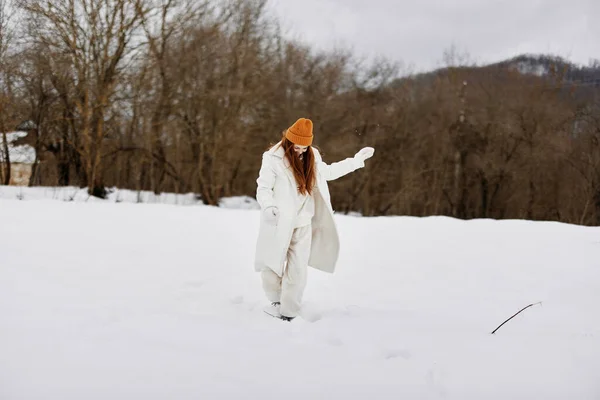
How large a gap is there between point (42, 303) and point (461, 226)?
731cm

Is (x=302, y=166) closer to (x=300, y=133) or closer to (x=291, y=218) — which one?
(x=300, y=133)

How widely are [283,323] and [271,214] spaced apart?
88cm

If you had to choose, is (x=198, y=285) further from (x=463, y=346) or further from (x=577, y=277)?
(x=577, y=277)

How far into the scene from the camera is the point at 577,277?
200 inches

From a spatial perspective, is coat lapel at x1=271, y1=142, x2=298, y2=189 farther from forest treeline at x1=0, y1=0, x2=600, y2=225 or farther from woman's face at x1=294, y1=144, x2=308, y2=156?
forest treeline at x1=0, y1=0, x2=600, y2=225

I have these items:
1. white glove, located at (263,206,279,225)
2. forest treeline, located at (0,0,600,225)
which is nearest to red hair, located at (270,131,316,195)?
white glove, located at (263,206,279,225)

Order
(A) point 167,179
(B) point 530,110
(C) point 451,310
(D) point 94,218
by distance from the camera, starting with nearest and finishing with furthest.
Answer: (C) point 451,310
(D) point 94,218
(A) point 167,179
(B) point 530,110

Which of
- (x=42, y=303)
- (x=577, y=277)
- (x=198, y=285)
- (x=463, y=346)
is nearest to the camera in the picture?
(x=463, y=346)

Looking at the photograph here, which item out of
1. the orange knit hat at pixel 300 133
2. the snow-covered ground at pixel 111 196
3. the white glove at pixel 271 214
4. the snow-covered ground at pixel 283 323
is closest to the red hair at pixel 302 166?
the orange knit hat at pixel 300 133

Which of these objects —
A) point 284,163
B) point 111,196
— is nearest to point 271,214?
point 284,163

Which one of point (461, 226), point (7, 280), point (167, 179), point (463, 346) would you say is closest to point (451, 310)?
point (463, 346)

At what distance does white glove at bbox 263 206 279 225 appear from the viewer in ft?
11.4

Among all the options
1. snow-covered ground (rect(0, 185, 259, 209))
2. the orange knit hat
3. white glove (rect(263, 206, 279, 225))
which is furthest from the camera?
snow-covered ground (rect(0, 185, 259, 209))

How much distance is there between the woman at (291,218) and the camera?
3646 millimetres
